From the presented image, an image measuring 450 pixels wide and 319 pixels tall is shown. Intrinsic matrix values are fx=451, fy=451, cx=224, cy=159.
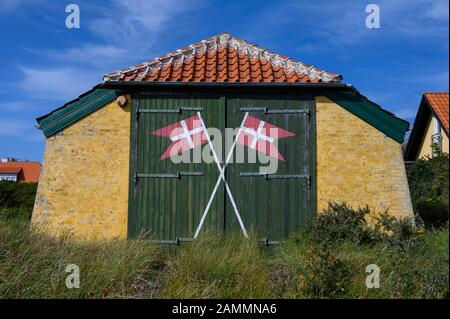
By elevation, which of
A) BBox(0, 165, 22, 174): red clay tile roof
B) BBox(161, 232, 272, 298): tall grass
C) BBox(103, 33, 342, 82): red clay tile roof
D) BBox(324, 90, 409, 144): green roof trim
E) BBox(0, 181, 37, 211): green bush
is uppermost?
BBox(103, 33, 342, 82): red clay tile roof

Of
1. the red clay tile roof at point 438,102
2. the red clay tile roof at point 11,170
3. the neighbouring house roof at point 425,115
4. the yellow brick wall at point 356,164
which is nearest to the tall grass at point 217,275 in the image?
the yellow brick wall at point 356,164

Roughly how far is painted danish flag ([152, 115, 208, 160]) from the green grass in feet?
8.45

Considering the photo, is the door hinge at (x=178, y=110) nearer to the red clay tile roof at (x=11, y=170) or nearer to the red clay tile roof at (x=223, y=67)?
the red clay tile roof at (x=223, y=67)

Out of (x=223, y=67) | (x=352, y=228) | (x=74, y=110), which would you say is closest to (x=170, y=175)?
(x=74, y=110)

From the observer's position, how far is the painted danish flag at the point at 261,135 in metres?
9.34

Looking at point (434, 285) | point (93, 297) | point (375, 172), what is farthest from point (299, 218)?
point (93, 297)

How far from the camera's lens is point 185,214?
9250 millimetres

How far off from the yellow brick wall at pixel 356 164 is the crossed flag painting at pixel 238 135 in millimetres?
838

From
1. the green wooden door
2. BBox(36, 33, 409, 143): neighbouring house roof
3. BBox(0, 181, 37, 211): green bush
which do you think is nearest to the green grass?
the green wooden door

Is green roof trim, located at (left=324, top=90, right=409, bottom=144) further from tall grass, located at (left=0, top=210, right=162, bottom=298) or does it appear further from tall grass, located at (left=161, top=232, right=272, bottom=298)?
tall grass, located at (left=0, top=210, right=162, bottom=298)

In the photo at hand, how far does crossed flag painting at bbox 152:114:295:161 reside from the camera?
933 centimetres
